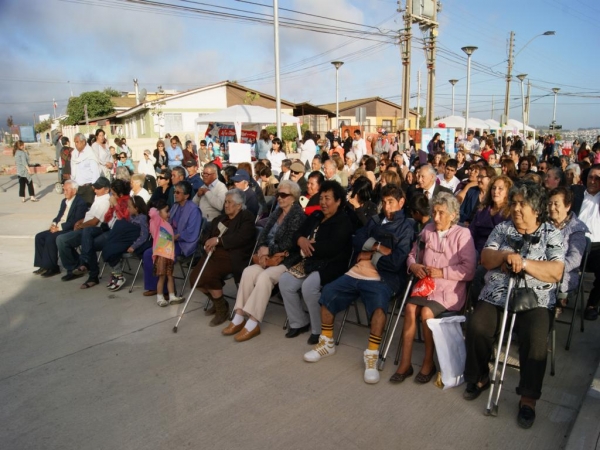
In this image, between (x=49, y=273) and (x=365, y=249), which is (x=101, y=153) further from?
(x=365, y=249)

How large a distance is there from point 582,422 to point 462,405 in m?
0.74

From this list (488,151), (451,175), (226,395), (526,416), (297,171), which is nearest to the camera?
(526,416)

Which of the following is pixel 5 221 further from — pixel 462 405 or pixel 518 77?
pixel 518 77

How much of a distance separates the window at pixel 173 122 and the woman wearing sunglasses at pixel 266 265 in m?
30.6

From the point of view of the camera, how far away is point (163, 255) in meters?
5.55

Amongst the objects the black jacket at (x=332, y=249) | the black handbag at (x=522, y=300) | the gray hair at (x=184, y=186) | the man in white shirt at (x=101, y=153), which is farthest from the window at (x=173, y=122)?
the black handbag at (x=522, y=300)

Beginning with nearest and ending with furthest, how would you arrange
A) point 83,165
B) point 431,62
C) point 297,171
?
point 297,171 < point 83,165 < point 431,62

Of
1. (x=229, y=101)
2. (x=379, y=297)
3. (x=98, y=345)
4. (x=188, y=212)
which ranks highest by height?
(x=229, y=101)

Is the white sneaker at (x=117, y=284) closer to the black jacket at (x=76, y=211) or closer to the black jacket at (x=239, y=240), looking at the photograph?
the black jacket at (x=76, y=211)

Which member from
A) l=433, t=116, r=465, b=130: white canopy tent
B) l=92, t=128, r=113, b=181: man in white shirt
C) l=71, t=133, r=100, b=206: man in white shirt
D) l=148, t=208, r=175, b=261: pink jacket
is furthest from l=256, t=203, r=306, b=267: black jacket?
l=433, t=116, r=465, b=130: white canopy tent

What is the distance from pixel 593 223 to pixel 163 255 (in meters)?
4.61

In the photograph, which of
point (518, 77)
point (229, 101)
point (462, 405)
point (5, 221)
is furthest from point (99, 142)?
point (518, 77)

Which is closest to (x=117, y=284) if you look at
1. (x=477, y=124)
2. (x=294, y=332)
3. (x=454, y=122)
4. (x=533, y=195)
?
(x=294, y=332)

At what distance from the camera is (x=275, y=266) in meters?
4.80
